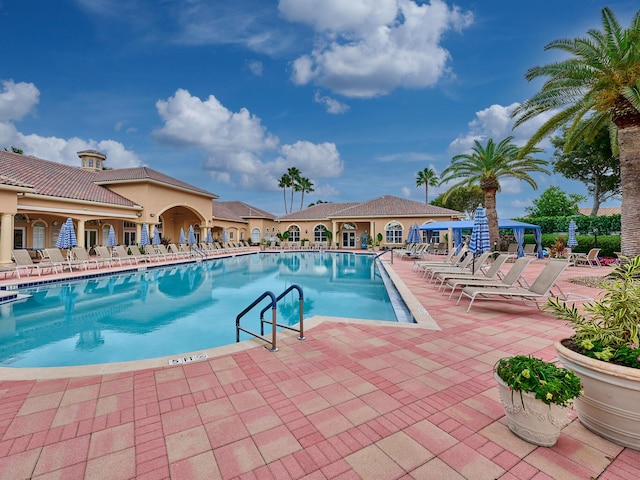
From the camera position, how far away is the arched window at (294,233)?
36656 millimetres

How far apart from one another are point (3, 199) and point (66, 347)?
40.0ft

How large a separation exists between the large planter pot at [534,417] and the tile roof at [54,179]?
20.7m

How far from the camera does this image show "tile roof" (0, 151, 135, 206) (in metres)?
17.4

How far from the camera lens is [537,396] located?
2.26m

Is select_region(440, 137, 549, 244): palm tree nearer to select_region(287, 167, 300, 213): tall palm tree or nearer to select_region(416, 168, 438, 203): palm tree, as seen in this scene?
select_region(416, 168, 438, 203): palm tree

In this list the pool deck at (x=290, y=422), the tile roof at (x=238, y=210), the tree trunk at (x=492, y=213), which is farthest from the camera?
the tile roof at (x=238, y=210)

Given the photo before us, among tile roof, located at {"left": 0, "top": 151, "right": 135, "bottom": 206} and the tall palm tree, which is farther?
the tall palm tree

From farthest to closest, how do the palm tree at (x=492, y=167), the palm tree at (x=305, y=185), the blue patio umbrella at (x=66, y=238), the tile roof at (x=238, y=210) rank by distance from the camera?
1. the palm tree at (x=305, y=185)
2. the tile roof at (x=238, y=210)
3. the palm tree at (x=492, y=167)
4. the blue patio umbrella at (x=66, y=238)

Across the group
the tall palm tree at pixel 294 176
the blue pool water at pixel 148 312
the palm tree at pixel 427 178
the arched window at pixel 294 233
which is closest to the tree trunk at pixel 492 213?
the blue pool water at pixel 148 312

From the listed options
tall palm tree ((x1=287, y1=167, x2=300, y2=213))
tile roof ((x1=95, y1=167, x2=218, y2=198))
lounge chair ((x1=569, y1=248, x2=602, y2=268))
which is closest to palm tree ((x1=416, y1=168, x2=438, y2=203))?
tall palm tree ((x1=287, y1=167, x2=300, y2=213))

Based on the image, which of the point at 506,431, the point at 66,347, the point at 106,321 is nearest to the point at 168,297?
the point at 106,321

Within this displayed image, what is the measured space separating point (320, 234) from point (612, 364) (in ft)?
109

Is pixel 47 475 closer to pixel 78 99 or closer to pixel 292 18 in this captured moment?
pixel 292 18

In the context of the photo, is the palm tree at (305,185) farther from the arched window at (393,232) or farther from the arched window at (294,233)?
→ the arched window at (393,232)
